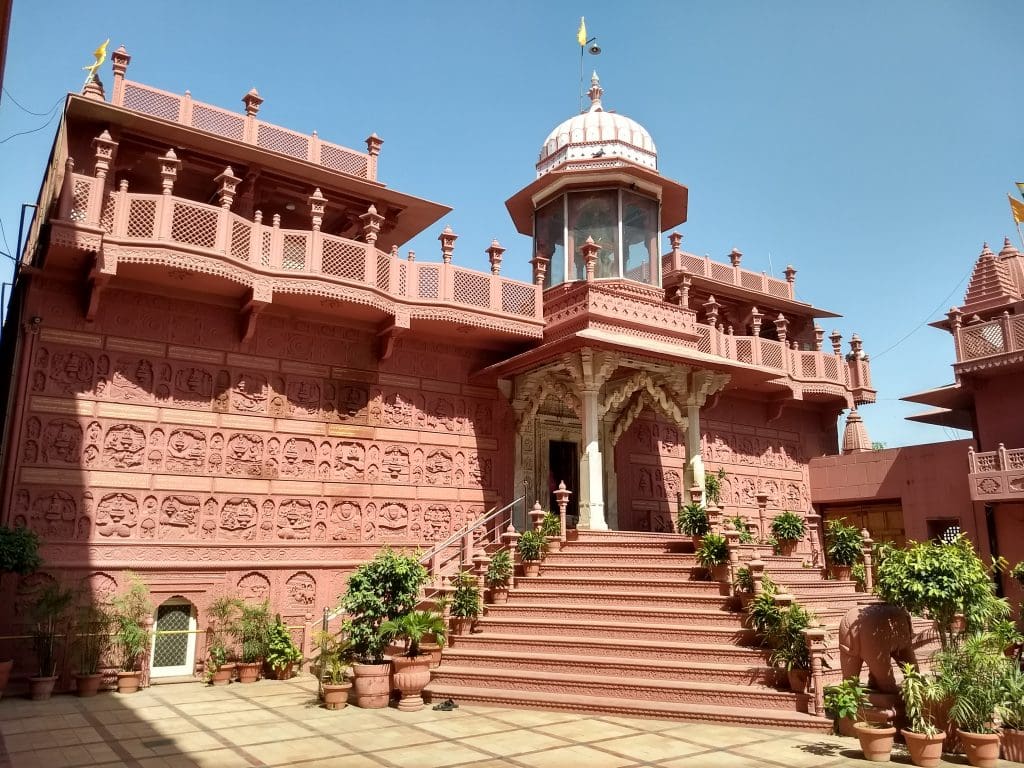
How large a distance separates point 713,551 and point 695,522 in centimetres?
121

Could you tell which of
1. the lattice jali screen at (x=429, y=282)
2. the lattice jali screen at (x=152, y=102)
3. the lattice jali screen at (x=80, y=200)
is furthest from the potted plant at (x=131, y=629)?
the lattice jali screen at (x=152, y=102)

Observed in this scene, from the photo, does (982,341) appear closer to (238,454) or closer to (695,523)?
(695,523)

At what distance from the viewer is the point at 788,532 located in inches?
504

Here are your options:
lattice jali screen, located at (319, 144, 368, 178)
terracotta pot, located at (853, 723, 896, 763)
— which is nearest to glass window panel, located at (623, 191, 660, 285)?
lattice jali screen, located at (319, 144, 368, 178)

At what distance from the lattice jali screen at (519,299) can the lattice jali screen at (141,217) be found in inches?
233

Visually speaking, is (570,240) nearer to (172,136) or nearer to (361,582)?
(172,136)

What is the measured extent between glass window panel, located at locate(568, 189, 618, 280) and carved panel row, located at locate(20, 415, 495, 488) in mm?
4361

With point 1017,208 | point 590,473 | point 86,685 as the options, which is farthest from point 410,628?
point 1017,208

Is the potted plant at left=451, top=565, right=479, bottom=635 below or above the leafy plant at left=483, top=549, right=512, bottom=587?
below

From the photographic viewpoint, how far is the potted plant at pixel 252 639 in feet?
34.7

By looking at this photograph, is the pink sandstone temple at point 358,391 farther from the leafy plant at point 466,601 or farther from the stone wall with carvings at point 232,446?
the leafy plant at point 466,601

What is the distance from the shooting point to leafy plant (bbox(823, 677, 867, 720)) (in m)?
6.92

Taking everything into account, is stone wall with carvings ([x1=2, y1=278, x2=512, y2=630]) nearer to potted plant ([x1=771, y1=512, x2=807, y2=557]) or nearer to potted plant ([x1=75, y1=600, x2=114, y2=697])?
potted plant ([x1=75, y1=600, x2=114, y2=697])

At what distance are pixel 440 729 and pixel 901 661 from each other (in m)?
4.55
